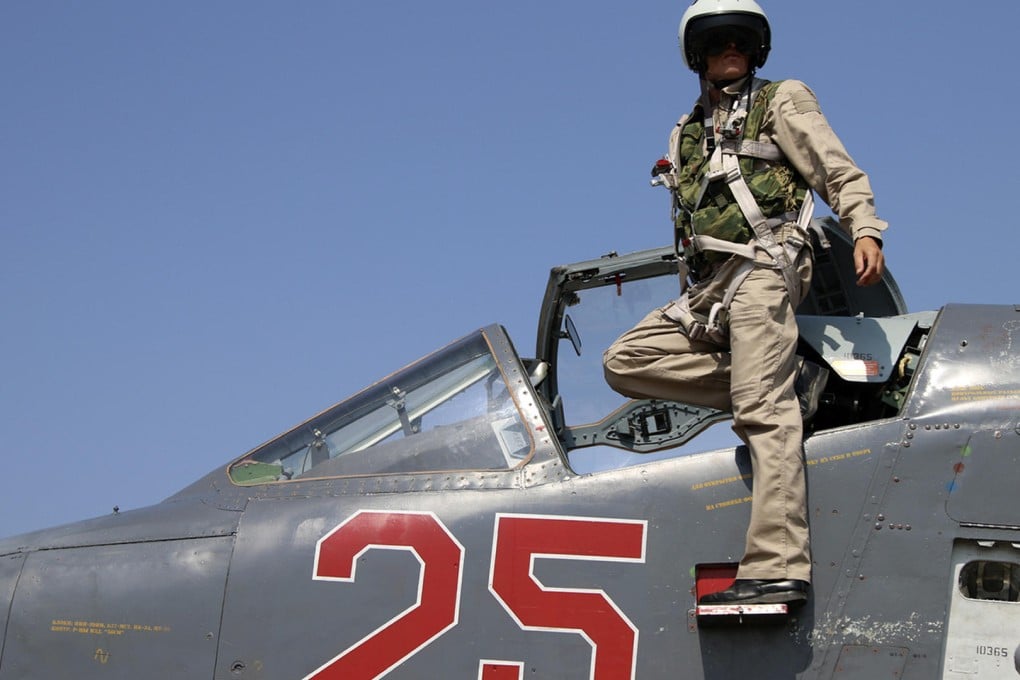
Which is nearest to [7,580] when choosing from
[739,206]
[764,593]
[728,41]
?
[764,593]

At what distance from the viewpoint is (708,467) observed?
17.5 feet

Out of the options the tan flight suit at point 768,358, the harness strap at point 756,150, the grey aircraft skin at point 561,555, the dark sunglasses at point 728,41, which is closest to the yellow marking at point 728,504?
the grey aircraft skin at point 561,555

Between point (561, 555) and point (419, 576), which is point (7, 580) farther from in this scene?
point (561, 555)

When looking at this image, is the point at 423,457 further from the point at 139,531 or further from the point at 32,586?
the point at 32,586

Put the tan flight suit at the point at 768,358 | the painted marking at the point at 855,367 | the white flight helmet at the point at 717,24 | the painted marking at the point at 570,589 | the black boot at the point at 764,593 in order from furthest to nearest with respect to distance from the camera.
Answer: the white flight helmet at the point at 717,24 → the painted marking at the point at 855,367 → the painted marking at the point at 570,589 → the tan flight suit at the point at 768,358 → the black boot at the point at 764,593

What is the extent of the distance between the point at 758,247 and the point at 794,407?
2.44ft

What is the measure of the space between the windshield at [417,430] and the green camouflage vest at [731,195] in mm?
1238

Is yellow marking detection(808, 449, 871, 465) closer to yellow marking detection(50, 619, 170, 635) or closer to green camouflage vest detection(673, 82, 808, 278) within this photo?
green camouflage vest detection(673, 82, 808, 278)

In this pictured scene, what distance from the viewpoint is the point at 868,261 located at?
5074 mm

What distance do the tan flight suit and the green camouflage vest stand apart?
6 centimetres

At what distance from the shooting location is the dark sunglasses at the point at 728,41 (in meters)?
5.82

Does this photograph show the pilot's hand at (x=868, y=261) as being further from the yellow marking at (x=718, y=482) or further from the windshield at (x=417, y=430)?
the windshield at (x=417, y=430)

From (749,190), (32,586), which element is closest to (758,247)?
(749,190)

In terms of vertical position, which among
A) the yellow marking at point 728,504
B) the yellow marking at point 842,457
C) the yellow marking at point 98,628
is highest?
the yellow marking at point 842,457
